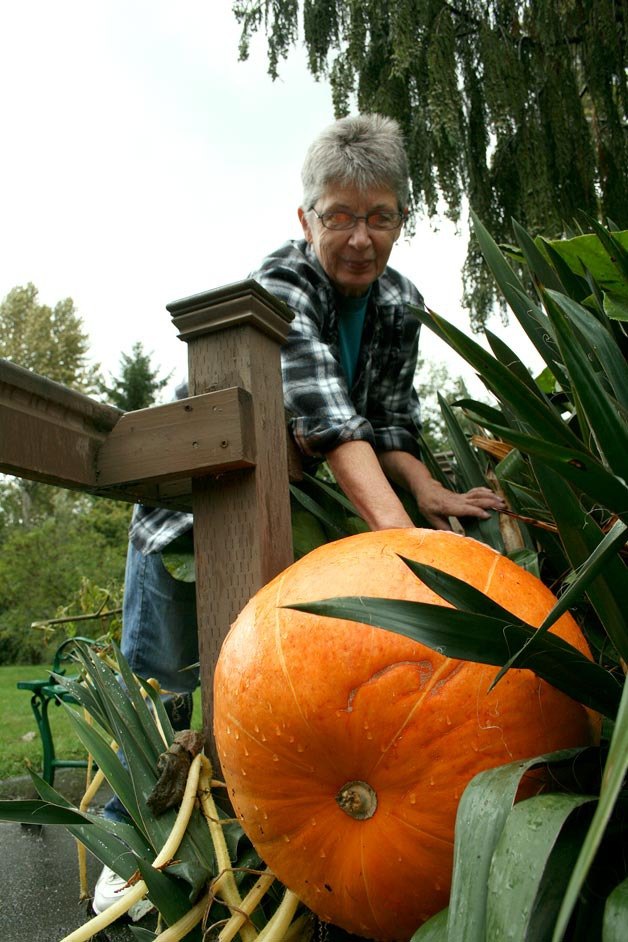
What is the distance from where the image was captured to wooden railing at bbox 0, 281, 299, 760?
125 centimetres

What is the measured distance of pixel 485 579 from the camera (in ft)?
3.34

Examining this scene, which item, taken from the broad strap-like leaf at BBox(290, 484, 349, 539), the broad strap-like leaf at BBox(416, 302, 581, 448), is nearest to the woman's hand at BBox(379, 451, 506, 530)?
the broad strap-like leaf at BBox(290, 484, 349, 539)

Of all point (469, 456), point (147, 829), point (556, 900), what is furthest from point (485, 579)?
point (469, 456)

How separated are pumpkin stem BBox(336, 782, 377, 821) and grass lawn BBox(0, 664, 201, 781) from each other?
3.42 metres

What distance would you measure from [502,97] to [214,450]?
4383 millimetres

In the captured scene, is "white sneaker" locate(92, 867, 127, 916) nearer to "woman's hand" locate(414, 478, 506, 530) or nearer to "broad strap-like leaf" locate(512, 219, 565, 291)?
"woman's hand" locate(414, 478, 506, 530)

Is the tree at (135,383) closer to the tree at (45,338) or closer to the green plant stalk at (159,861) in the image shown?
the tree at (45,338)

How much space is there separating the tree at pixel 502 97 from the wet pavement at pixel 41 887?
13.5 ft

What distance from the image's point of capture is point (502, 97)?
471cm

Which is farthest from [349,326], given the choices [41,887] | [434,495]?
[41,887]

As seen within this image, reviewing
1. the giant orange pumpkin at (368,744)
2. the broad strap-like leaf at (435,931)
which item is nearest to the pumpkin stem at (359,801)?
the giant orange pumpkin at (368,744)

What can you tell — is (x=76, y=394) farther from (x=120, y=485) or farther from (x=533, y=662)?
(x=533, y=662)

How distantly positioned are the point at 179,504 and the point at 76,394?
363 millimetres

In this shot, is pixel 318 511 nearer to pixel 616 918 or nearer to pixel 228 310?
pixel 228 310
